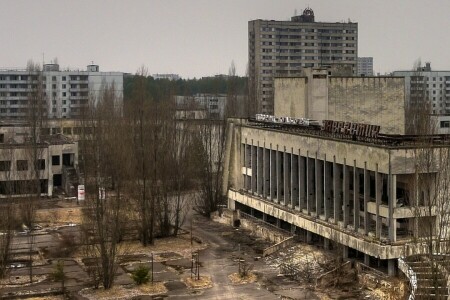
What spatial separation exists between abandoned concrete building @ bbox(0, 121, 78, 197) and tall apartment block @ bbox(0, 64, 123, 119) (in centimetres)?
3858

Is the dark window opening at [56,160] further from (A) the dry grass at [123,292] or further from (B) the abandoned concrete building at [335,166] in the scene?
(A) the dry grass at [123,292]

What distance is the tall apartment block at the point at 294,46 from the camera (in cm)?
11644

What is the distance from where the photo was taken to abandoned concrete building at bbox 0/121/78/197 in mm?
57750

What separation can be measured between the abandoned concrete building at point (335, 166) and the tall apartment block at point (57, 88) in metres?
61.4

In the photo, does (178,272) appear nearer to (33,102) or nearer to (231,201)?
(231,201)

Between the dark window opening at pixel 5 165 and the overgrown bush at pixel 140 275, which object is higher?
the dark window opening at pixel 5 165

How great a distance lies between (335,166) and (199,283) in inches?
390

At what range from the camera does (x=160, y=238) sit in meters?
45.7

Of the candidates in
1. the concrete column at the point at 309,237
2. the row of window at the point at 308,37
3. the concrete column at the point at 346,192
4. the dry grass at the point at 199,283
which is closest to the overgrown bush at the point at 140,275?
the dry grass at the point at 199,283

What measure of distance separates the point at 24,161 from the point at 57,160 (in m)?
5.98

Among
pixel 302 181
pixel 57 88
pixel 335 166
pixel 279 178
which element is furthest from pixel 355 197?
pixel 57 88

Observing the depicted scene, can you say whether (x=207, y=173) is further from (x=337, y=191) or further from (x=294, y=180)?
(x=337, y=191)

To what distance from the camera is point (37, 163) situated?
2383 inches

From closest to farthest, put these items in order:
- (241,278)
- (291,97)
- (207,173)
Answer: (241,278) < (291,97) < (207,173)
